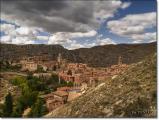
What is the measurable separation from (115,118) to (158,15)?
2.42ft

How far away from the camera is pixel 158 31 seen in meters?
1.94

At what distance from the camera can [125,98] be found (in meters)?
1.93

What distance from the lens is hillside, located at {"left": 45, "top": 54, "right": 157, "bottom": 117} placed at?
186 centimetres

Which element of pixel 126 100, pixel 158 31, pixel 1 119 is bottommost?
pixel 1 119

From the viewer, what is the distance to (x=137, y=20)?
24.0 feet

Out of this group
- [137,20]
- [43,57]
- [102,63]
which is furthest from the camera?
[43,57]

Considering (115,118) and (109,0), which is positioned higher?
(109,0)

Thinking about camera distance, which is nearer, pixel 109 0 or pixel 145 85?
pixel 145 85

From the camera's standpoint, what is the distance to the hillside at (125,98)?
6.09 ft

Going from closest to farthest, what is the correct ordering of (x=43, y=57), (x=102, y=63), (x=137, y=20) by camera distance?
(x=137, y=20)
(x=102, y=63)
(x=43, y=57)

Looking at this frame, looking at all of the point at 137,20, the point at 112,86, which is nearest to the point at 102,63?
the point at 137,20

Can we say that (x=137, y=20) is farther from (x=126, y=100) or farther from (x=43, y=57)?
(x=43, y=57)

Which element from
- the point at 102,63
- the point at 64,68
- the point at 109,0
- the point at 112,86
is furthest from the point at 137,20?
the point at 64,68

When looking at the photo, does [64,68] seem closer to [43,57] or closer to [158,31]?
[43,57]
